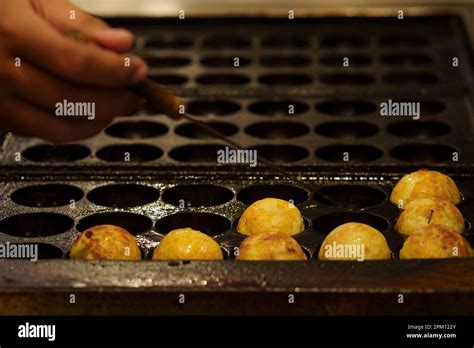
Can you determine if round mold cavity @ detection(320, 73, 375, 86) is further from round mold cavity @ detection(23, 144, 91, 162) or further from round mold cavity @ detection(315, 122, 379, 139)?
round mold cavity @ detection(23, 144, 91, 162)

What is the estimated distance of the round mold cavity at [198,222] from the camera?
11.0ft

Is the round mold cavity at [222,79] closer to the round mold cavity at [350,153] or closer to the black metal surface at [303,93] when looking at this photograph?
the black metal surface at [303,93]

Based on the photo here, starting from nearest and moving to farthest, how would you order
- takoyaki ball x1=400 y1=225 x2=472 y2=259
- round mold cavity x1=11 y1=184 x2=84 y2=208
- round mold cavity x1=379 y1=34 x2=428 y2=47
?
takoyaki ball x1=400 y1=225 x2=472 y2=259
round mold cavity x1=11 y1=184 x2=84 y2=208
round mold cavity x1=379 y1=34 x2=428 y2=47

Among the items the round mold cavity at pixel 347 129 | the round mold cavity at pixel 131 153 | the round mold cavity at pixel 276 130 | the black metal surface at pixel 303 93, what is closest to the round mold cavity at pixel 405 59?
the black metal surface at pixel 303 93

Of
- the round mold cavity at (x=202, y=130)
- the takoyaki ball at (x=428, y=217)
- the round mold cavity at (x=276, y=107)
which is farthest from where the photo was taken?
the round mold cavity at (x=276, y=107)

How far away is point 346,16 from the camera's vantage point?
518 cm

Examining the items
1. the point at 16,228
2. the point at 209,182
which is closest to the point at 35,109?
the point at 16,228

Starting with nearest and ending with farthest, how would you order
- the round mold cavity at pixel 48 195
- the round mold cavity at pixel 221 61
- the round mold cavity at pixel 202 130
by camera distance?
the round mold cavity at pixel 48 195, the round mold cavity at pixel 202 130, the round mold cavity at pixel 221 61

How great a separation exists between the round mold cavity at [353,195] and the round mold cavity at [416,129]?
67cm

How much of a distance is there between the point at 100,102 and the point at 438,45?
103 inches

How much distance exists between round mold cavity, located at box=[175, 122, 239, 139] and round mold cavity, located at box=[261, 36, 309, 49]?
37.0 inches

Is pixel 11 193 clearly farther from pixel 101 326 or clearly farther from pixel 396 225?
pixel 396 225

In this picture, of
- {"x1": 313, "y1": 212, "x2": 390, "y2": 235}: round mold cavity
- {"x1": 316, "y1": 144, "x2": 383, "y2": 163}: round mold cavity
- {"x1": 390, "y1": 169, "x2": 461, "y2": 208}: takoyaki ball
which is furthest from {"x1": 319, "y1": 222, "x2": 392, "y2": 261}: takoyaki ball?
{"x1": 316, "y1": 144, "x2": 383, "y2": 163}: round mold cavity

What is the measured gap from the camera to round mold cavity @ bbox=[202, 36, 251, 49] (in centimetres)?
507
